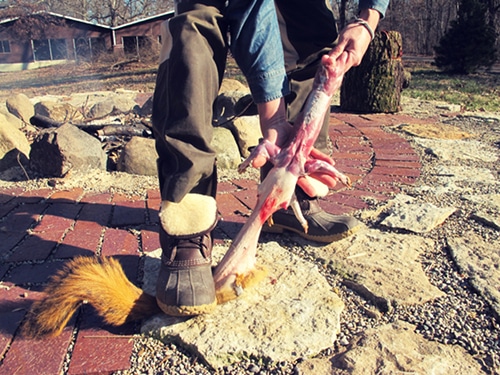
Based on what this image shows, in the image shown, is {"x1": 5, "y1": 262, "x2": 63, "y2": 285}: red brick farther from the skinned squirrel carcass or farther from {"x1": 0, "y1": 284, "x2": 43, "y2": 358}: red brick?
the skinned squirrel carcass

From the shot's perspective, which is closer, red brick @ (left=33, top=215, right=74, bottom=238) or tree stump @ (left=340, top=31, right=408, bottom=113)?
red brick @ (left=33, top=215, right=74, bottom=238)

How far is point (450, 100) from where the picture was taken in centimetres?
639

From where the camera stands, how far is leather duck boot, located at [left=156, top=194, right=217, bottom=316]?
4.62ft

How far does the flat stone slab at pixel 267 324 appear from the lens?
1.32m

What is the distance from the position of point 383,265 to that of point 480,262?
0.39 metres

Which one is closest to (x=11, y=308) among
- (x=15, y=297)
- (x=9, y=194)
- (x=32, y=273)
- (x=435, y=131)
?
(x=15, y=297)

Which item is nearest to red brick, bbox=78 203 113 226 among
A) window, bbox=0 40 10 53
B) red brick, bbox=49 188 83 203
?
red brick, bbox=49 188 83 203

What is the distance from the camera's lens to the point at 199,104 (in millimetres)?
1431

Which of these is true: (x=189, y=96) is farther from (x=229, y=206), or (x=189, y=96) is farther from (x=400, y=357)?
(x=229, y=206)

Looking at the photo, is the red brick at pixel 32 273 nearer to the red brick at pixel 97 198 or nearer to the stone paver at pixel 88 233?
the stone paver at pixel 88 233

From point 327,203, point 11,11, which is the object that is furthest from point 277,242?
point 11,11

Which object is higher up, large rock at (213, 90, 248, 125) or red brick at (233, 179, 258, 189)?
large rock at (213, 90, 248, 125)

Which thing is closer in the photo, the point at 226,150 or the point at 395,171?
the point at 395,171

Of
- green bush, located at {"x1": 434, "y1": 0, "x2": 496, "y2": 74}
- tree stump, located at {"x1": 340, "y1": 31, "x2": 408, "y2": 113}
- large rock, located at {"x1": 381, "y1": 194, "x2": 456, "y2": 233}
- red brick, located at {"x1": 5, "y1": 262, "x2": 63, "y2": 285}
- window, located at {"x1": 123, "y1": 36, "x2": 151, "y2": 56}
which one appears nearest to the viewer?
red brick, located at {"x1": 5, "y1": 262, "x2": 63, "y2": 285}
